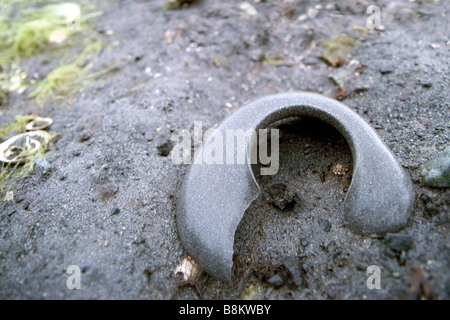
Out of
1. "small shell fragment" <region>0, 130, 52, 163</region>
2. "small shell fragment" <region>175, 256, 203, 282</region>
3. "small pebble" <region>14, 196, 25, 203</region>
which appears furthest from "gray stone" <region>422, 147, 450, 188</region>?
"small shell fragment" <region>0, 130, 52, 163</region>

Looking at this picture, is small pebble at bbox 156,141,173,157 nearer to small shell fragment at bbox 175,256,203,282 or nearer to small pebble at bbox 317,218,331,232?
small shell fragment at bbox 175,256,203,282

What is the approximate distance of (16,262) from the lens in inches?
84.3

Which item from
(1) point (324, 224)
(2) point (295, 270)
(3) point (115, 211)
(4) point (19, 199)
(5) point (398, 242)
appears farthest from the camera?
(4) point (19, 199)

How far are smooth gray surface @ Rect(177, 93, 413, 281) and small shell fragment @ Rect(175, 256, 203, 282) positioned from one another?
0.06 meters

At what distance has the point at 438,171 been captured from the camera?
2.15 metres

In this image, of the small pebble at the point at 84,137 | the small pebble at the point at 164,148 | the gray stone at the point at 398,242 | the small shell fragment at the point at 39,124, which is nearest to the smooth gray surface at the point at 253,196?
the gray stone at the point at 398,242

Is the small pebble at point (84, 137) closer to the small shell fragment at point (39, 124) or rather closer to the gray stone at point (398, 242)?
the small shell fragment at point (39, 124)

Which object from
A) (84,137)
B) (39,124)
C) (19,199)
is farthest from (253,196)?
(39,124)

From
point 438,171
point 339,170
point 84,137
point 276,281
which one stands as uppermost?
point 438,171

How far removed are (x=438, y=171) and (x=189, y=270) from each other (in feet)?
5.69

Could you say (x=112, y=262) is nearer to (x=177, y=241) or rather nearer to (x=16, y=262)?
(x=177, y=241)

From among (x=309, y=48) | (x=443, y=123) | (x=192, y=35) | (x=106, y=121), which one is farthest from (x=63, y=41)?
(x=443, y=123)

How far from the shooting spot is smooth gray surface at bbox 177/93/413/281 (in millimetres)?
2096

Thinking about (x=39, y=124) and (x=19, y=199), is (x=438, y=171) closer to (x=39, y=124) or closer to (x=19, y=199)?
(x=19, y=199)
